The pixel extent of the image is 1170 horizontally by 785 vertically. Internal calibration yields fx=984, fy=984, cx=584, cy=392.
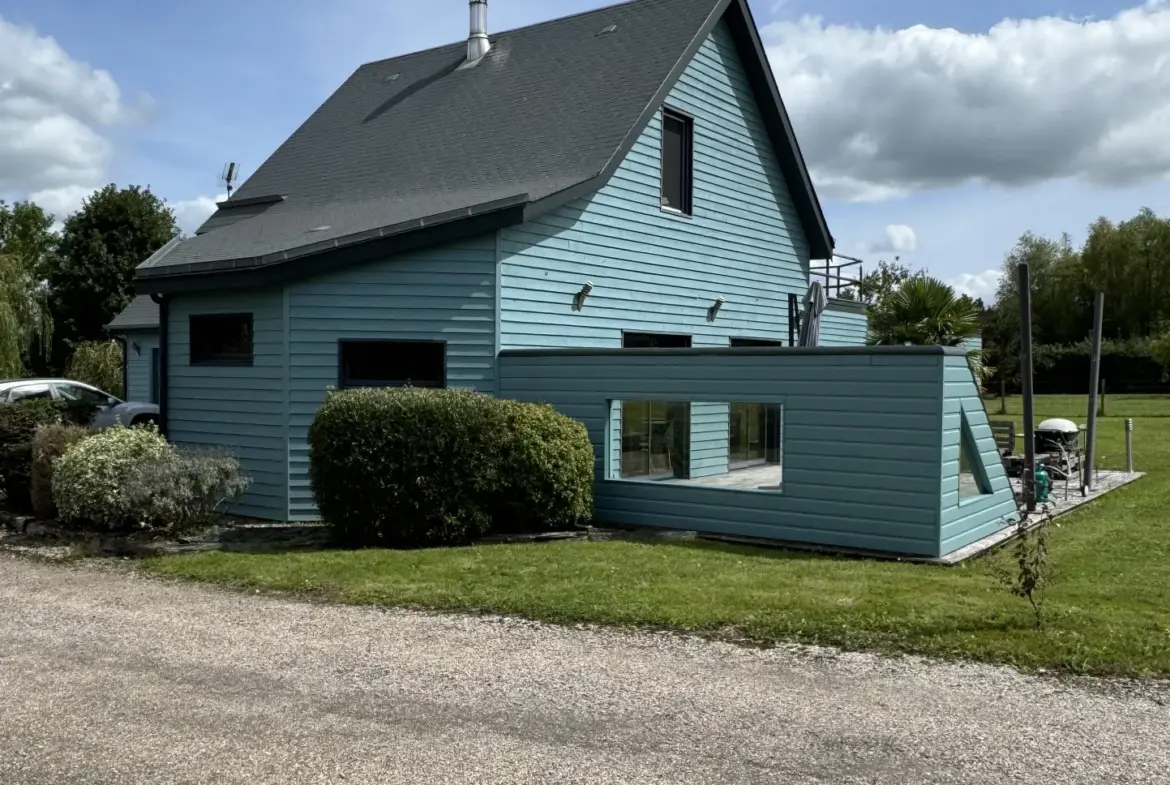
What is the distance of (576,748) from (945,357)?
20.4 ft

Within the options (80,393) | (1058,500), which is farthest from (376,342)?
(80,393)

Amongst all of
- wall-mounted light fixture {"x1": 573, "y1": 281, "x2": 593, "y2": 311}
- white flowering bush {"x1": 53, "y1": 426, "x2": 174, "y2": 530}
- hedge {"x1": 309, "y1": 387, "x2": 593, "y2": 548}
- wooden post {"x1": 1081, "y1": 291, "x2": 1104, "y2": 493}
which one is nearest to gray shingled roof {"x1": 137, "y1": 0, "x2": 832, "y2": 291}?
wall-mounted light fixture {"x1": 573, "y1": 281, "x2": 593, "y2": 311}

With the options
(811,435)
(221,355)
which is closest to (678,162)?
(811,435)

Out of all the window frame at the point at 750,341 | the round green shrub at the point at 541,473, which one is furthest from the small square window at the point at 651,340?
the round green shrub at the point at 541,473

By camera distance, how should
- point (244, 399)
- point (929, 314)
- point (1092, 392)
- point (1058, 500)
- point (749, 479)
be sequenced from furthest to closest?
point (929, 314)
point (1092, 392)
point (1058, 500)
point (244, 399)
point (749, 479)

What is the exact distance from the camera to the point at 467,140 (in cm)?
1519

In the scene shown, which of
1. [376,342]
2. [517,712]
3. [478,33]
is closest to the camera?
[517,712]

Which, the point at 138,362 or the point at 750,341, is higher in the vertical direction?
the point at 750,341

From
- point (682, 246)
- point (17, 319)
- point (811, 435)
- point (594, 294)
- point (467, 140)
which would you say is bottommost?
point (811, 435)

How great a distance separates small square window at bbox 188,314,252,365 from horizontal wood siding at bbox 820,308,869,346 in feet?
34.5

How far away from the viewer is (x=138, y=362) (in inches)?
1006

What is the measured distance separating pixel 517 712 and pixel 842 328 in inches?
605

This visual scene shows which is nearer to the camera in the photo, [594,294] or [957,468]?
[957,468]

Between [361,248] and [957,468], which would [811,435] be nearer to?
[957,468]
